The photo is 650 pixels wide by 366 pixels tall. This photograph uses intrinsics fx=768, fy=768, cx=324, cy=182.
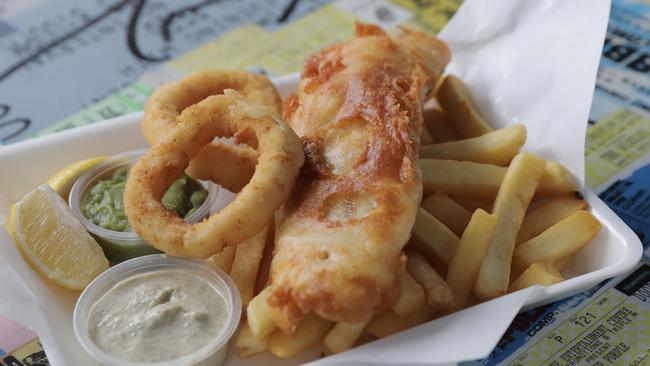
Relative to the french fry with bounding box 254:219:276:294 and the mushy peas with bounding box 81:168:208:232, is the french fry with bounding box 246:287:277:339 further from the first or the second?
the mushy peas with bounding box 81:168:208:232

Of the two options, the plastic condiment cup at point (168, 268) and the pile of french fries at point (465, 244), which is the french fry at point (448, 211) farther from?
the plastic condiment cup at point (168, 268)

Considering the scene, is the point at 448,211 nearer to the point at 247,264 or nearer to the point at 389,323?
the point at 389,323

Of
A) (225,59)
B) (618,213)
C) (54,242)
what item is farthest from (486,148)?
(225,59)

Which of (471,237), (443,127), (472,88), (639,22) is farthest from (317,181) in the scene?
(639,22)

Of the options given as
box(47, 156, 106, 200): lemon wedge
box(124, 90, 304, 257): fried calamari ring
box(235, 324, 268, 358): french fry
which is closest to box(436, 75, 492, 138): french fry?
box(124, 90, 304, 257): fried calamari ring

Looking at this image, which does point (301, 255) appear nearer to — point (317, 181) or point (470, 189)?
point (317, 181)
